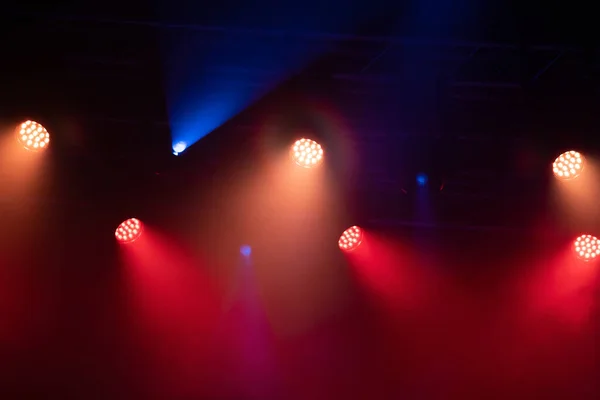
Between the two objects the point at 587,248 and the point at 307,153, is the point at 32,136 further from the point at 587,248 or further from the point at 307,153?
the point at 587,248

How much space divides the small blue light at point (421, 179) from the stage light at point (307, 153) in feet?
1.79

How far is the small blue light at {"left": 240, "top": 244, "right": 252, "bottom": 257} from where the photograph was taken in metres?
4.89

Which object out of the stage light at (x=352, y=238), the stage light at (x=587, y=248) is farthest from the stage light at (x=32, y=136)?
the stage light at (x=587, y=248)

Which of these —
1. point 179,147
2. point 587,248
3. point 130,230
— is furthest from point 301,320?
point 587,248

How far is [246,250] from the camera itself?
194 inches

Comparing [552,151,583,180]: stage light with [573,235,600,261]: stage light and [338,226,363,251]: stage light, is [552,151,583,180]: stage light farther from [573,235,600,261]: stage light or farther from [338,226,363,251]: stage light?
[338,226,363,251]: stage light

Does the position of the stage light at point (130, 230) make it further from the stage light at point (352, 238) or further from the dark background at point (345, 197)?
the stage light at point (352, 238)

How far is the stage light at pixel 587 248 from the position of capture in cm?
504

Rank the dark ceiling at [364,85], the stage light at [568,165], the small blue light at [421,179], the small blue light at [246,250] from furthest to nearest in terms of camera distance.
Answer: the small blue light at [246,250], the stage light at [568,165], the small blue light at [421,179], the dark ceiling at [364,85]

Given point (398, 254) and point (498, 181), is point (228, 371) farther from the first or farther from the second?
point (498, 181)

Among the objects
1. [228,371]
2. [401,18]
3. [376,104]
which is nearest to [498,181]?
[376,104]

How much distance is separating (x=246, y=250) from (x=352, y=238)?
0.70 meters

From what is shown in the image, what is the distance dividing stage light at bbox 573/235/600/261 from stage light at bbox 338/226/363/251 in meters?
1.39

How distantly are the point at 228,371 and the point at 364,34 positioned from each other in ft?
8.22
